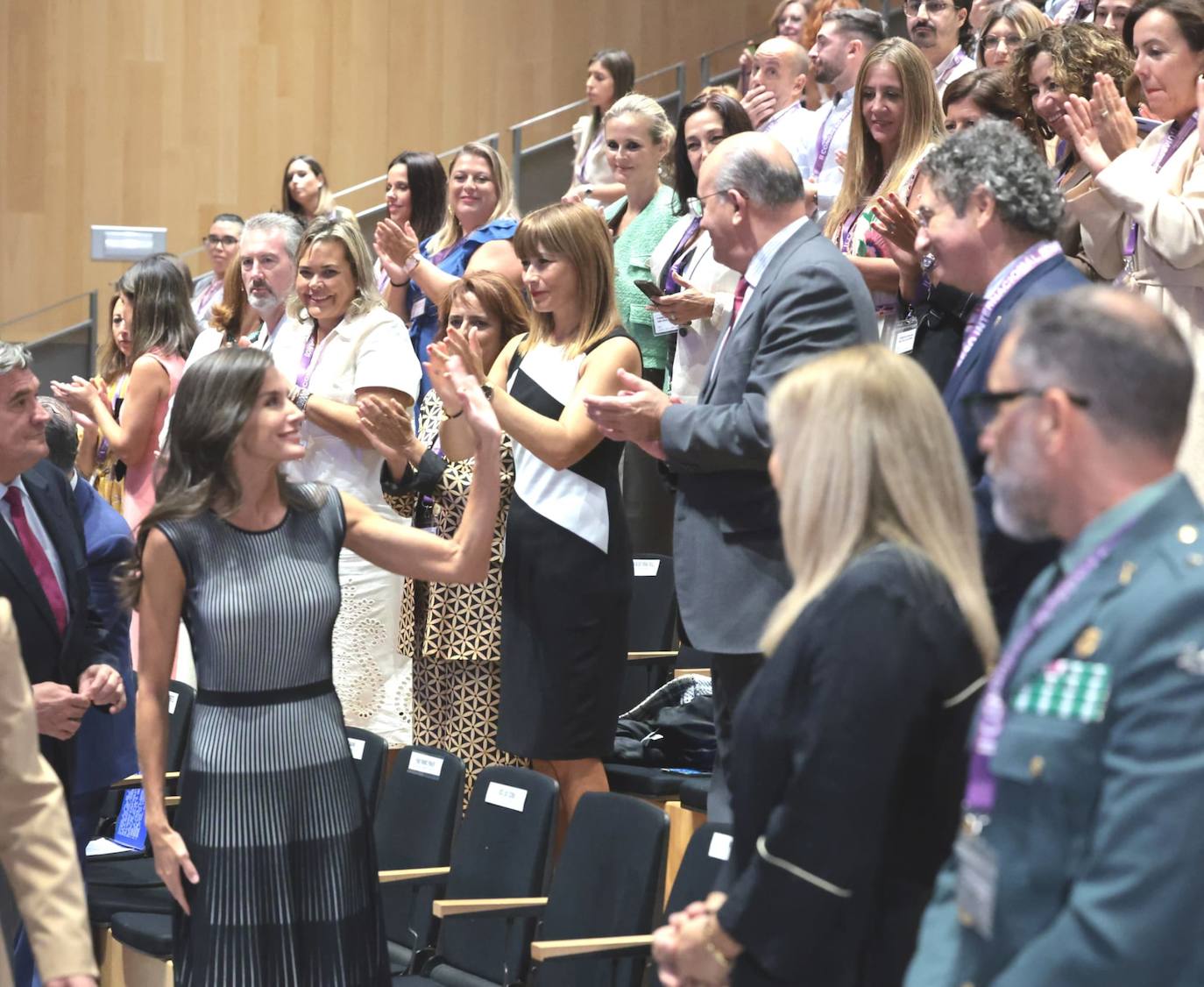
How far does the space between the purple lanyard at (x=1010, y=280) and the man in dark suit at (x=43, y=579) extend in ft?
6.28

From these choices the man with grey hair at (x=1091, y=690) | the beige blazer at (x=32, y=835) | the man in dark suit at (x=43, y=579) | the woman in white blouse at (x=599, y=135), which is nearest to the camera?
the man with grey hair at (x=1091, y=690)

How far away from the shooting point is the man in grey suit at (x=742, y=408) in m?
3.04

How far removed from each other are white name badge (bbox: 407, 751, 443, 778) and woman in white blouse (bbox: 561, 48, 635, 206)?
2.90m

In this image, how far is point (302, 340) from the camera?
4734 millimetres

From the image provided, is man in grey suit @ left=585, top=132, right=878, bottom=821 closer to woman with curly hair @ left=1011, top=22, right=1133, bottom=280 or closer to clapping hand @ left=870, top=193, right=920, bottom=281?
clapping hand @ left=870, top=193, right=920, bottom=281

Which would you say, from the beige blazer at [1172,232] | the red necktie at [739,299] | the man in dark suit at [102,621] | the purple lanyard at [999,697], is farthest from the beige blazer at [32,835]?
the beige blazer at [1172,232]

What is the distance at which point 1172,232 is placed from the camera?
3.25 meters

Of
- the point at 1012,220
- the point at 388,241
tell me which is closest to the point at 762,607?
the point at 1012,220

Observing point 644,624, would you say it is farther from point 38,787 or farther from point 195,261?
point 195,261

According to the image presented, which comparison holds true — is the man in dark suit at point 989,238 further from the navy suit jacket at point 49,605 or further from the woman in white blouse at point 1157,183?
the navy suit jacket at point 49,605

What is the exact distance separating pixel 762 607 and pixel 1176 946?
1.69 meters

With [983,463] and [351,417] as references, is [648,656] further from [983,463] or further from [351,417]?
[983,463]

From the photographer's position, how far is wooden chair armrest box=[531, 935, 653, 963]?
2832 mm

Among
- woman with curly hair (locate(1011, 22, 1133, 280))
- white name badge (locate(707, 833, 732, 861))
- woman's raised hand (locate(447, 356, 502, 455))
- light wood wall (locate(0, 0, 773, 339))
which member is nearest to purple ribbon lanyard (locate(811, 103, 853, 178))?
woman with curly hair (locate(1011, 22, 1133, 280))
